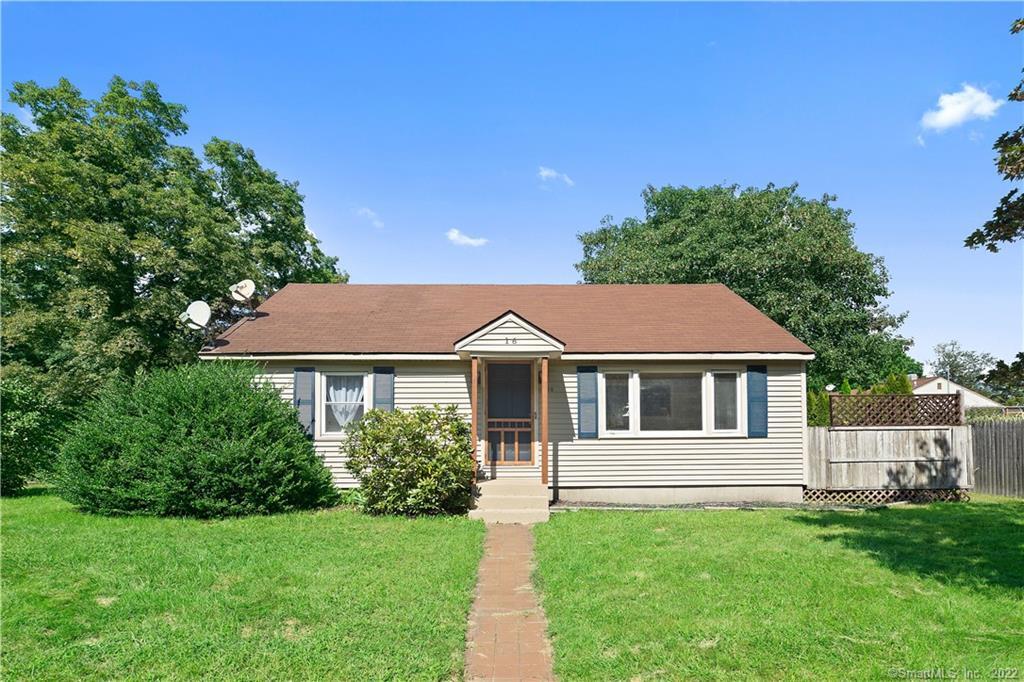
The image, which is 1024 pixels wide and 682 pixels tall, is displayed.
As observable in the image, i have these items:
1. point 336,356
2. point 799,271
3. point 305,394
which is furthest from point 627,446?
point 799,271

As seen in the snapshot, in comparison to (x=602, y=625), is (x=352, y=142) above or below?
above

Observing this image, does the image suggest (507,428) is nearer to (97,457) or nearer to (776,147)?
(97,457)

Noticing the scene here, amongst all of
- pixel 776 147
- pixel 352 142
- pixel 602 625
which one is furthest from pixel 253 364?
pixel 776 147

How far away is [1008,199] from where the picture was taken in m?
6.60

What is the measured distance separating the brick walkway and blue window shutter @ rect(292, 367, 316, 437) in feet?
19.3

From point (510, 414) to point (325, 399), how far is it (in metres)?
3.90

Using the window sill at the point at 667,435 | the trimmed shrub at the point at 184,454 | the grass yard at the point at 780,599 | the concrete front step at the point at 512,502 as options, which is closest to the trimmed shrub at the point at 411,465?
the concrete front step at the point at 512,502

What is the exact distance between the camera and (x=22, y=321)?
662 inches

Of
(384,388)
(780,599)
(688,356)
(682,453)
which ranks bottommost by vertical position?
(780,599)

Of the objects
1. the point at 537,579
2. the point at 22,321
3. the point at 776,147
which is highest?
the point at 776,147

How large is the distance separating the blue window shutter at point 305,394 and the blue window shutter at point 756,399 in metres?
8.99

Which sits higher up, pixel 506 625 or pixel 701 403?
pixel 701 403

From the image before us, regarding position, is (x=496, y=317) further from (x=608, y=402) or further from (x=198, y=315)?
(x=198, y=315)

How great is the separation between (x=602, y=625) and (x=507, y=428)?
7.85m
